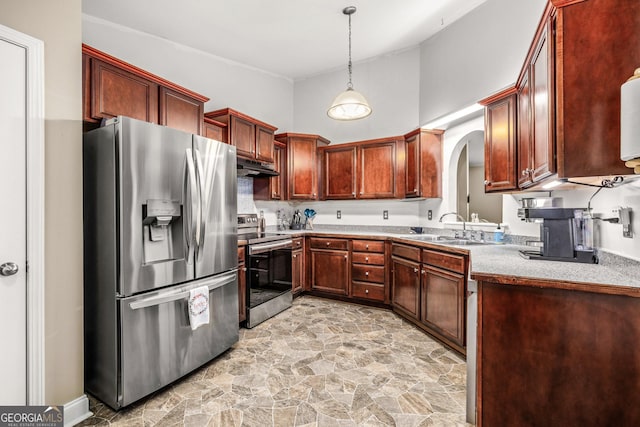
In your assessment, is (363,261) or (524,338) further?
(363,261)

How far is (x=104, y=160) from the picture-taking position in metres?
1.83

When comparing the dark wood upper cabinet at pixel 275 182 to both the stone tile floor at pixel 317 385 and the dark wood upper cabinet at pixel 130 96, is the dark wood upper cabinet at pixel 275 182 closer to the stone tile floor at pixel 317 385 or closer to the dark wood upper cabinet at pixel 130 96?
the dark wood upper cabinet at pixel 130 96

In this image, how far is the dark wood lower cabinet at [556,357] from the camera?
126 centimetres

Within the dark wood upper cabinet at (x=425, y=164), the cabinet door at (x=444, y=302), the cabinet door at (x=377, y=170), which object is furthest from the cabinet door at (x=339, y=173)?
the cabinet door at (x=444, y=302)

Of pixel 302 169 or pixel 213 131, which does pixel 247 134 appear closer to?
pixel 213 131

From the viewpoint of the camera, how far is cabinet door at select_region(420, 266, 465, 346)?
251cm

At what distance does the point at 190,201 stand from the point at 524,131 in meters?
2.48

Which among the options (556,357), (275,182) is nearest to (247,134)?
(275,182)

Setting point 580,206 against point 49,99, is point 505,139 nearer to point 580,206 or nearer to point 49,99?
point 580,206

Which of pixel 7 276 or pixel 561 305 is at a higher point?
pixel 7 276

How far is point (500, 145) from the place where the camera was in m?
2.49

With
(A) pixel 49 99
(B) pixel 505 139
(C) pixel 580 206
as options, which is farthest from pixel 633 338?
(A) pixel 49 99

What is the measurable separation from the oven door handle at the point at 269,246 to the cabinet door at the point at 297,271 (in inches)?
7.6

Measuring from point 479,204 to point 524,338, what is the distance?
2.52 metres
